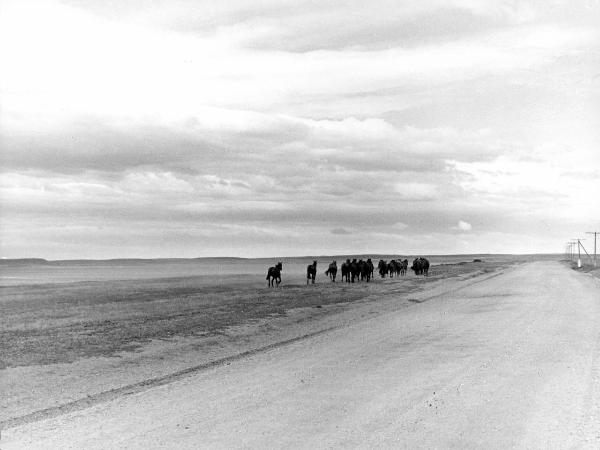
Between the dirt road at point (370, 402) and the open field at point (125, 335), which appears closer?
the dirt road at point (370, 402)

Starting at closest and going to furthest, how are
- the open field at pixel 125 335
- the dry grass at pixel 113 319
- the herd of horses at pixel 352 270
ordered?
the open field at pixel 125 335, the dry grass at pixel 113 319, the herd of horses at pixel 352 270

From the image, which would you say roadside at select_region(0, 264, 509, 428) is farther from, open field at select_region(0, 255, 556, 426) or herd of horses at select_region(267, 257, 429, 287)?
herd of horses at select_region(267, 257, 429, 287)

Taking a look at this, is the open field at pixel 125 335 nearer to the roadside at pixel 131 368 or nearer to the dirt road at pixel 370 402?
the roadside at pixel 131 368

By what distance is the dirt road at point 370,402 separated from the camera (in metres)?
7.55

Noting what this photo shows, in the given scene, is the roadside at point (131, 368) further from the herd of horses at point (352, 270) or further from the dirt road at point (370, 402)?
the herd of horses at point (352, 270)

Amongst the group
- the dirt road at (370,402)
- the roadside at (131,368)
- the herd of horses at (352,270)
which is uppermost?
the herd of horses at (352,270)

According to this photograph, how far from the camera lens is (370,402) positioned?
9289mm

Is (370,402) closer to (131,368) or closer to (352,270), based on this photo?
(131,368)

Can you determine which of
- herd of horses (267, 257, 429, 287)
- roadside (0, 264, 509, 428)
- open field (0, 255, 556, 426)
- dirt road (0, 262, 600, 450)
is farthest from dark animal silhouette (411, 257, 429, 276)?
dirt road (0, 262, 600, 450)

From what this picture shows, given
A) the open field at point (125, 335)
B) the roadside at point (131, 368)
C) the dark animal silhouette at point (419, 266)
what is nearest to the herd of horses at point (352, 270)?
the dark animal silhouette at point (419, 266)

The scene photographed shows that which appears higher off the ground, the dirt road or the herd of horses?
the herd of horses

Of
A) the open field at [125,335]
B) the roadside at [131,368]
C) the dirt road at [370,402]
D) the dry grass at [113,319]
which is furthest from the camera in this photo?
the dry grass at [113,319]

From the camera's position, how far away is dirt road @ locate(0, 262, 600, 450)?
7.55m

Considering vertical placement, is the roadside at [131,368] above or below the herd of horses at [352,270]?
below
